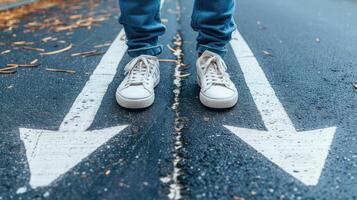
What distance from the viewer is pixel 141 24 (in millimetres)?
1896

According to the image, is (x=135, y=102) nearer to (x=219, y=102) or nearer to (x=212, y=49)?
(x=219, y=102)

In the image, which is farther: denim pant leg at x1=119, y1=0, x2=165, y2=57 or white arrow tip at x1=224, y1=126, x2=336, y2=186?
denim pant leg at x1=119, y1=0, x2=165, y2=57

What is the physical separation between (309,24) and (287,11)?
2.24ft

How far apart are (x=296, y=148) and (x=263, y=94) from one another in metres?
0.54

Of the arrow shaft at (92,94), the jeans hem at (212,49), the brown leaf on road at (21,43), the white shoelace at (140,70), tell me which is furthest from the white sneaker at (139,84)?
the brown leaf on road at (21,43)

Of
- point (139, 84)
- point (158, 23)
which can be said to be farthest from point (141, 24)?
point (139, 84)

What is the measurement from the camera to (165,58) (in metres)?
2.51

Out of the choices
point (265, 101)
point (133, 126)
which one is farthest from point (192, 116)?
point (265, 101)

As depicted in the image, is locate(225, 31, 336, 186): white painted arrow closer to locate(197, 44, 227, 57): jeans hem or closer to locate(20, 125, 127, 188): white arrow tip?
locate(197, 44, 227, 57): jeans hem

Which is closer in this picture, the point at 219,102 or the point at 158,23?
the point at 219,102

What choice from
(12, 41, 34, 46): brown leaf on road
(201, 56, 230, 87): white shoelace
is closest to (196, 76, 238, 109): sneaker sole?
(201, 56, 230, 87): white shoelace

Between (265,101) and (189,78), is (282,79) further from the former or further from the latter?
(189,78)

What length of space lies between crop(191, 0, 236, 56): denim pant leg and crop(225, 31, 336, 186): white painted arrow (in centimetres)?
32

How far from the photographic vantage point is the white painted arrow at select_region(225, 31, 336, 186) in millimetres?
1334
